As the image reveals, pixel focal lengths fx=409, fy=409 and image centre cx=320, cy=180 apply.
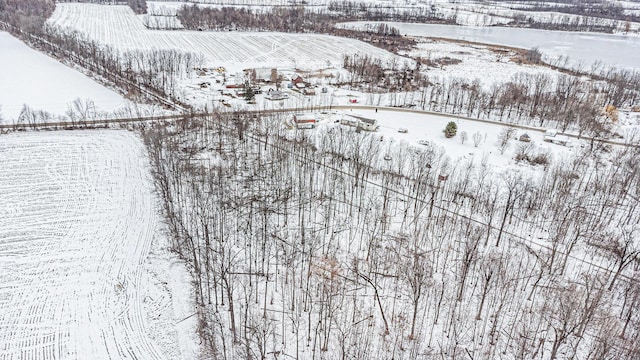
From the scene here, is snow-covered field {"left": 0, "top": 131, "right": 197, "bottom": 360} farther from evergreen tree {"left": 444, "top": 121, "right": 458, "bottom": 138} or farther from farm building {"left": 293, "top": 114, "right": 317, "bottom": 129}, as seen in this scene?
evergreen tree {"left": 444, "top": 121, "right": 458, "bottom": 138}

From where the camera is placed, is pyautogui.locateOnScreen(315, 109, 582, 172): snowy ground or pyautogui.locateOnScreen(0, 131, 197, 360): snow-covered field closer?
pyautogui.locateOnScreen(0, 131, 197, 360): snow-covered field

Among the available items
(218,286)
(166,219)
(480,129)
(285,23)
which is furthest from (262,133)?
(285,23)

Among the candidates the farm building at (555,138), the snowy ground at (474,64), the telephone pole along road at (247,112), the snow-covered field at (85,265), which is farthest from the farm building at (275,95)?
the farm building at (555,138)

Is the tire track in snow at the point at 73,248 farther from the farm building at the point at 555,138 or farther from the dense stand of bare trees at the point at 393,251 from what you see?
the farm building at the point at 555,138

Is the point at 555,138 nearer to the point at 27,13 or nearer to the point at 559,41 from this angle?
the point at 559,41

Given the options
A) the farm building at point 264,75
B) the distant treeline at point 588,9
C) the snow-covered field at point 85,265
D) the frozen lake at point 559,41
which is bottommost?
the snow-covered field at point 85,265

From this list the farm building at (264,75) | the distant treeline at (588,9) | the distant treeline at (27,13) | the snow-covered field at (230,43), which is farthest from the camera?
the distant treeline at (588,9)

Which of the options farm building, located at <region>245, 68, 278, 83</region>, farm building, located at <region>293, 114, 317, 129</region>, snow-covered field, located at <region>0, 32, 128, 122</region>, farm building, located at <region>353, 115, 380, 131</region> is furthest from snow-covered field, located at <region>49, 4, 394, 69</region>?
farm building, located at <region>353, 115, 380, 131</region>
